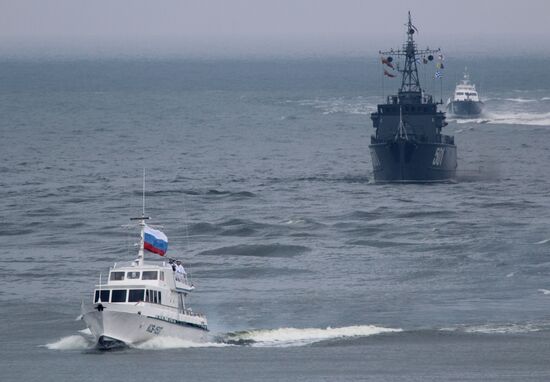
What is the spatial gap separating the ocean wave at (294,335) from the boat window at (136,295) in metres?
6.38

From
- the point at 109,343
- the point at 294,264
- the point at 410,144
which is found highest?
the point at 410,144

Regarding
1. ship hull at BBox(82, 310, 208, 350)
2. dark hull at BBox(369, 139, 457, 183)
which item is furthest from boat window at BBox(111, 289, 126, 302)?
dark hull at BBox(369, 139, 457, 183)

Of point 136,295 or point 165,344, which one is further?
point 165,344

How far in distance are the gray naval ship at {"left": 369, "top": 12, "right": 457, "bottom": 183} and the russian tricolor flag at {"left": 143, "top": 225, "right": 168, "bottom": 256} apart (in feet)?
245

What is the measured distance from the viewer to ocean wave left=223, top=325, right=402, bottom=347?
79.7 m

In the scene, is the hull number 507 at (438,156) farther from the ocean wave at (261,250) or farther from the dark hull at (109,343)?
the dark hull at (109,343)

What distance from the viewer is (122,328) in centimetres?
7438

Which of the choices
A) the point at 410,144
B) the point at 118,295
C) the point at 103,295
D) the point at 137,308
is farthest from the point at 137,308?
the point at 410,144

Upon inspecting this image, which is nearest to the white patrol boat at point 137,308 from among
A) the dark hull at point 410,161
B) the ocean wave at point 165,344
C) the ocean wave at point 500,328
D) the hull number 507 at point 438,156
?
the ocean wave at point 165,344

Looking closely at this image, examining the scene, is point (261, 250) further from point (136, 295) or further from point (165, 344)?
point (136, 295)

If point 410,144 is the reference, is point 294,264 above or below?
below

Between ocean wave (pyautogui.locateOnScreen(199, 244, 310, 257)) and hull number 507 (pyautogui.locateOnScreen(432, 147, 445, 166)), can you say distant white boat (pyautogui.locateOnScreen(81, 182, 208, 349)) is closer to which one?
ocean wave (pyautogui.locateOnScreen(199, 244, 310, 257))

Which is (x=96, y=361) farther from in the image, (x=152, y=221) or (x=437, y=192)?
(x=437, y=192)

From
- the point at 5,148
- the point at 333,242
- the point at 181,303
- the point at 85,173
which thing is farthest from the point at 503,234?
the point at 5,148
